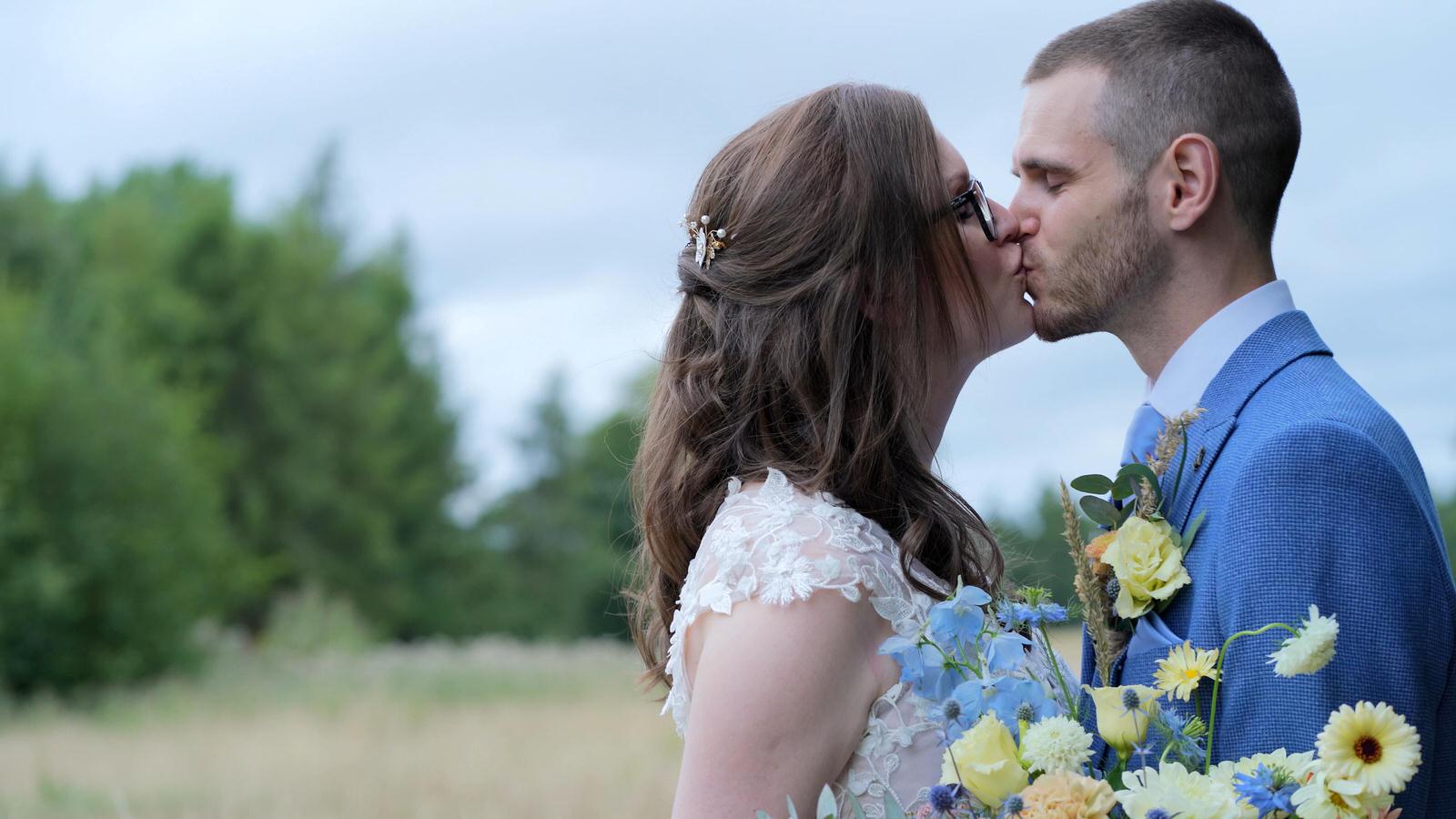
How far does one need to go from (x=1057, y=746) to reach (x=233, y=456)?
122 feet

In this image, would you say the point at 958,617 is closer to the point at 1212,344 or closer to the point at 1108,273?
the point at 1212,344

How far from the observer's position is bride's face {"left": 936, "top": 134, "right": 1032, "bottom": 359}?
323 centimetres

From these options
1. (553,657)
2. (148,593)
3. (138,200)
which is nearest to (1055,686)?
(553,657)

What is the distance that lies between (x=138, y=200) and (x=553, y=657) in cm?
2287

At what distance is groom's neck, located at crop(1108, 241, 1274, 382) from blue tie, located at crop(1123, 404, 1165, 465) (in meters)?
0.16

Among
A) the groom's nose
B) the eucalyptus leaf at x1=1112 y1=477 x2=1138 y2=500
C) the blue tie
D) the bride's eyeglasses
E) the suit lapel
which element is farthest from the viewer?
the groom's nose

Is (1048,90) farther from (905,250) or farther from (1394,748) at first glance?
(1394,748)

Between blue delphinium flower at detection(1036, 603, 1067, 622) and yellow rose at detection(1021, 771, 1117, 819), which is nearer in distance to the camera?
yellow rose at detection(1021, 771, 1117, 819)

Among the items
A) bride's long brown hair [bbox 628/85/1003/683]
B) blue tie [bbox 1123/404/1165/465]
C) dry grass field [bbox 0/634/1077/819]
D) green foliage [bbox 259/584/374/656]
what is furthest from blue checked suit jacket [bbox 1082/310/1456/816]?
green foliage [bbox 259/584/374/656]

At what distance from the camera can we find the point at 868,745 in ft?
8.67

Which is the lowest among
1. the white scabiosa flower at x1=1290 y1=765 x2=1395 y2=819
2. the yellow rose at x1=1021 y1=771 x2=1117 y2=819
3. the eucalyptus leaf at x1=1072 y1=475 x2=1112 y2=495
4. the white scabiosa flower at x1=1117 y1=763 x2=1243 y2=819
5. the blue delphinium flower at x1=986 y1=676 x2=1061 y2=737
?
the white scabiosa flower at x1=1290 y1=765 x2=1395 y2=819

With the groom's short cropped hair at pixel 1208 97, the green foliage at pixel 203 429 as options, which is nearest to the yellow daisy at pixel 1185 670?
the groom's short cropped hair at pixel 1208 97

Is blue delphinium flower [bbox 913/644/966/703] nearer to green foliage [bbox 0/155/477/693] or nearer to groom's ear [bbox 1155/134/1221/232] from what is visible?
groom's ear [bbox 1155/134/1221/232]

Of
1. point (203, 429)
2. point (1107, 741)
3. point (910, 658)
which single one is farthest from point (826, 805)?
point (203, 429)
